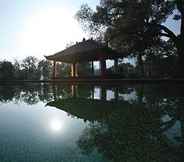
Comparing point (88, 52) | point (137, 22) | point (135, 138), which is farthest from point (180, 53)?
point (135, 138)

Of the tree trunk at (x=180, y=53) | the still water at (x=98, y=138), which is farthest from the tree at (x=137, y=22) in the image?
the still water at (x=98, y=138)

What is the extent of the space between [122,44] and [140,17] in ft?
8.28

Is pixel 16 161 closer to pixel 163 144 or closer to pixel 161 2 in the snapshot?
pixel 163 144

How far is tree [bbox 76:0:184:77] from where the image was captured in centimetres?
1717

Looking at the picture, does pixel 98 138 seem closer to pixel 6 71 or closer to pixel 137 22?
pixel 137 22

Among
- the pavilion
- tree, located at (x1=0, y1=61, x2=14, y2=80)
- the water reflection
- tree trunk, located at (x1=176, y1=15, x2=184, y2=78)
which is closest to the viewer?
the water reflection

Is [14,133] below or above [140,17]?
below

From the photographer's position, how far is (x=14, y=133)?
4.45 meters

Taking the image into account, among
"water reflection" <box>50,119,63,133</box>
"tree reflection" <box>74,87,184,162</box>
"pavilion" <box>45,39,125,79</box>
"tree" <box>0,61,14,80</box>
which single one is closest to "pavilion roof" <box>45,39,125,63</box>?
"pavilion" <box>45,39,125,79</box>

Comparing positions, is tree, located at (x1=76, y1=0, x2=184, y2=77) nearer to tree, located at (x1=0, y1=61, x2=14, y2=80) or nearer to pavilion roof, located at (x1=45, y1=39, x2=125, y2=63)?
pavilion roof, located at (x1=45, y1=39, x2=125, y2=63)

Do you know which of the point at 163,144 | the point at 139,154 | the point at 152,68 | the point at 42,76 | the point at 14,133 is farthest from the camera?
the point at 42,76

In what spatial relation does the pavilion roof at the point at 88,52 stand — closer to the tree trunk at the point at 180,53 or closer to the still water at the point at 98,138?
the tree trunk at the point at 180,53

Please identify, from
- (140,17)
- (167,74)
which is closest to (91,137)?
(140,17)

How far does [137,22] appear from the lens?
1723 centimetres
